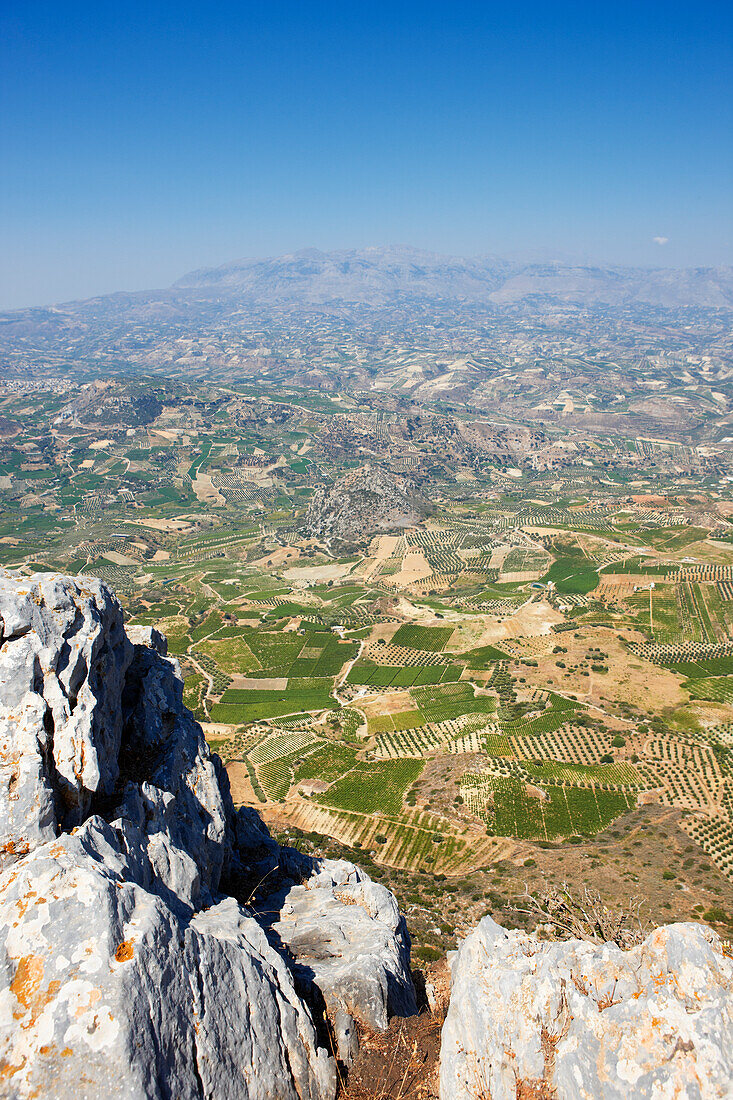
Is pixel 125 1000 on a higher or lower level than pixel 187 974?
higher

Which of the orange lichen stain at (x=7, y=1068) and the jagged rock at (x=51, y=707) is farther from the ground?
the jagged rock at (x=51, y=707)

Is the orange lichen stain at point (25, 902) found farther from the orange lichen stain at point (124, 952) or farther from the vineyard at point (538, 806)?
the vineyard at point (538, 806)

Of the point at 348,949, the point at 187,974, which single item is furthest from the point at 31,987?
the point at 348,949

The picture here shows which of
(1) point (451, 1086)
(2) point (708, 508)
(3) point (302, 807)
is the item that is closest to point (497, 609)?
(3) point (302, 807)

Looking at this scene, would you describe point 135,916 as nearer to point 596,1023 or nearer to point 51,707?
point 51,707

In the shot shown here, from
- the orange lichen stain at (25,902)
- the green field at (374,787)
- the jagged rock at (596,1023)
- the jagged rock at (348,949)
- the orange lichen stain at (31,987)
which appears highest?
the orange lichen stain at (25,902)

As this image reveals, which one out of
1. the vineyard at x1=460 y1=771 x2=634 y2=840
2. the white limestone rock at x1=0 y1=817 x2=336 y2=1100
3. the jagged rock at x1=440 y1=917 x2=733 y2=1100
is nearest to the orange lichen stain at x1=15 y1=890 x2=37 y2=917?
the white limestone rock at x1=0 y1=817 x2=336 y2=1100

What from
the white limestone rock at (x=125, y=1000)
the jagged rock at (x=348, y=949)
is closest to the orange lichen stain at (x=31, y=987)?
the white limestone rock at (x=125, y=1000)

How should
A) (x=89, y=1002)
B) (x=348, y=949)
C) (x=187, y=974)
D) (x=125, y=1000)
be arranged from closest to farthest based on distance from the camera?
(x=89, y=1002)
(x=125, y=1000)
(x=187, y=974)
(x=348, y=949)
